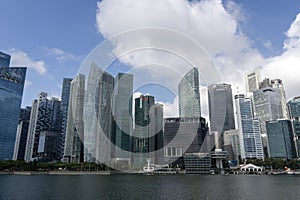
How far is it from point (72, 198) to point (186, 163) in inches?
3086

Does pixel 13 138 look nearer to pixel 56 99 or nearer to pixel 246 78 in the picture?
pixel 56 99

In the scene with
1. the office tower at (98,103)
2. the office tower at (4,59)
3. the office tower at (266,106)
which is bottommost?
the office tower at (98,103)

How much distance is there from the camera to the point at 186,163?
307ft

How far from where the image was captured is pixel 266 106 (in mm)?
144250

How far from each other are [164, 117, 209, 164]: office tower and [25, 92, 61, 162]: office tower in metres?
61.6

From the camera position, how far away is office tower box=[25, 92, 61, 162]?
12212 centimetres

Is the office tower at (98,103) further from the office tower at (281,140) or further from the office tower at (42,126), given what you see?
the office tower at (281,140)

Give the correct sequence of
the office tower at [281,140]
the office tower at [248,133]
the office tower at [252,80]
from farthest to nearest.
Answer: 1. the office tower at [252,80]
2. the office tower at [248,133]
3. the office tower at [281,140]

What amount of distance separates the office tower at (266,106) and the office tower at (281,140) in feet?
82.5

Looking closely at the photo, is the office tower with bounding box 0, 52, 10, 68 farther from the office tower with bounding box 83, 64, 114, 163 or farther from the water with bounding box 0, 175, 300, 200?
the water with bounding box 0, 175, 300, 200

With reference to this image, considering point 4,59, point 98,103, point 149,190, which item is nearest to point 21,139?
point 4,59

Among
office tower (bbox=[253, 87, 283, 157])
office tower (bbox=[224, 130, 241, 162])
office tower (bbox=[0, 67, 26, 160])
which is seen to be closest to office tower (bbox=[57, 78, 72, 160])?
office tower (bbox=[0, 67, 26, 160])

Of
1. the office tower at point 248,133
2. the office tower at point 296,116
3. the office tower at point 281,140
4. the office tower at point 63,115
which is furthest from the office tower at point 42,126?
the office tower at point 296,116

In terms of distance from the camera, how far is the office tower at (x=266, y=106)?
141875 mm
